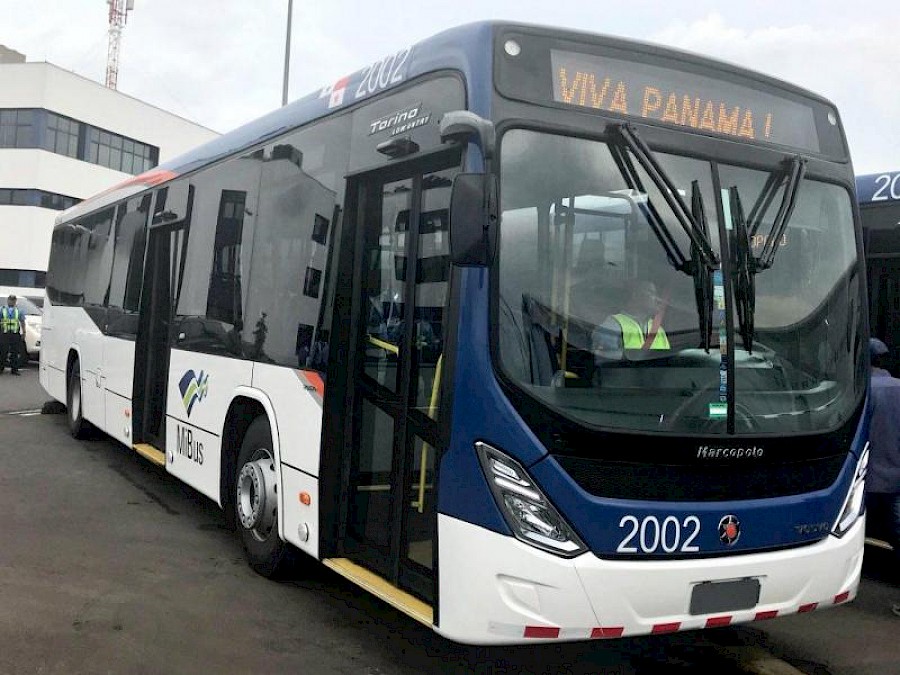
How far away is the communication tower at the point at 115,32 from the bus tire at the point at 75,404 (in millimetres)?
59921

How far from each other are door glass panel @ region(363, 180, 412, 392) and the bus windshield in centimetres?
86

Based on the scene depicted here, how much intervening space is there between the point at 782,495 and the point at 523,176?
1.81 metres

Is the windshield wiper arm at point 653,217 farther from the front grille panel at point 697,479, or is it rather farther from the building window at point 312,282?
the building window at point 312,282

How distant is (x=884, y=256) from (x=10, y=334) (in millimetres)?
17789

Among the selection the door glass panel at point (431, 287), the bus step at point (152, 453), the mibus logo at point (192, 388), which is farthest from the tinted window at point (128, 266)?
the door glass panel at point (431, 287)

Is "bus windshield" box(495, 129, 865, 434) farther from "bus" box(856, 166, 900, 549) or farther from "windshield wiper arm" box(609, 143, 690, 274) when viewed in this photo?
"bus" box(856, 166, 900, 549)

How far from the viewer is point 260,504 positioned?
5.69 m

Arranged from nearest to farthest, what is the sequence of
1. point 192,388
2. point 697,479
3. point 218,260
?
point 697,479
point 218,260
point 192,388

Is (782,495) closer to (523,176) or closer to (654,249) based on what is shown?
(654,249)

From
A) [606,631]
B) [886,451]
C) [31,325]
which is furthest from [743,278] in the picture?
[31,325]

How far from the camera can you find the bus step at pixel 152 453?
25.3 feet

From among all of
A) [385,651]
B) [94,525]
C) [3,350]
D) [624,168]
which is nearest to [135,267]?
[94,525]

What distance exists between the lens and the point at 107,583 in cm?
549

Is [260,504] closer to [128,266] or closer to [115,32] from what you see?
[128,266]
